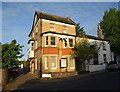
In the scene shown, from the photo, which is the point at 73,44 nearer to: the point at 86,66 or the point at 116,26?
the point at 86,66

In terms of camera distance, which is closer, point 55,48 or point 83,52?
point 83,52

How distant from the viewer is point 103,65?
3841 cm

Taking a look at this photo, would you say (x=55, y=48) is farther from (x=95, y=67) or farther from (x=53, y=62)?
(x=95, y=67)

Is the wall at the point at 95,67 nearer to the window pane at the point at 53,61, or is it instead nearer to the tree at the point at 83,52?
the tree at the point at 83,52

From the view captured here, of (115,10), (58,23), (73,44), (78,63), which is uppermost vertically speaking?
(115,10)

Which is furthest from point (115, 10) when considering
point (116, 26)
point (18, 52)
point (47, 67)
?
point (18, 52)

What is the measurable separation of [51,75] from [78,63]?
6.83m

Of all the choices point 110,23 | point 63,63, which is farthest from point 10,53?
point 110,23

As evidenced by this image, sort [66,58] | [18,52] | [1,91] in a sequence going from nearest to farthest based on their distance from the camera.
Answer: [1,91] < [18,52] < [66,58]

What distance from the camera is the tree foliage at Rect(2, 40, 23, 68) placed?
21.5 m

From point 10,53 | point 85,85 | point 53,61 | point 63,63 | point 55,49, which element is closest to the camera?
point 85,85

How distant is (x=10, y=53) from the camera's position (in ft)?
73.3

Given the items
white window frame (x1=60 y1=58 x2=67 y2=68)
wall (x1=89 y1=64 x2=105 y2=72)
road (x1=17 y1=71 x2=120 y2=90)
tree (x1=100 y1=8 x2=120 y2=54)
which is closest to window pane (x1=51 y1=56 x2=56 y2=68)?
white window frame (x1=60 y1=58 x2=67 y2=68)

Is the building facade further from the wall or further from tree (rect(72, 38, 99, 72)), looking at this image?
tree (rect(72, 38, 99, 72))
